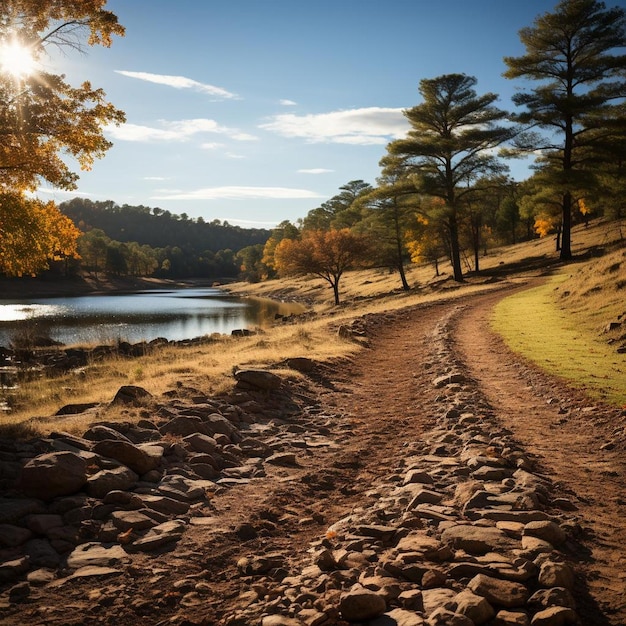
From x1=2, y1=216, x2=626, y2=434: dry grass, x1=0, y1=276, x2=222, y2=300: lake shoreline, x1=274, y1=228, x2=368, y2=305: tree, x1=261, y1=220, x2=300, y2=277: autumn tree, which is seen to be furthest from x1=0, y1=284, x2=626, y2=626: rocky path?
x1=261, y1=220, x2=300, y2=277: autumn tree

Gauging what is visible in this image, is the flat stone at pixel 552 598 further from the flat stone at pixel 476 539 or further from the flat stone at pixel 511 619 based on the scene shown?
the flat stone at pixel 476 539

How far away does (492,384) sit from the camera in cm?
1157

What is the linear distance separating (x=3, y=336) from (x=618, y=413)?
37.1 meters

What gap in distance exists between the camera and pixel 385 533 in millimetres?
5004

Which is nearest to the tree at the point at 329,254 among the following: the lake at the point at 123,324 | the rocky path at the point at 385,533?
the lake at the point at 123,324

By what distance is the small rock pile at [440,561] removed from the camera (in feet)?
12.2

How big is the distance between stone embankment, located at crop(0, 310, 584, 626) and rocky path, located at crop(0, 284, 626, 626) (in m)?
0.02

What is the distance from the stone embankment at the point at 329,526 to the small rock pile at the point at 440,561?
1cm

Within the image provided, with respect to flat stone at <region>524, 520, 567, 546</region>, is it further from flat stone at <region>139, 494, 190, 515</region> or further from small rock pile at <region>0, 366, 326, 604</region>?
flat stone at <region>139, 494, 190, 515</region>

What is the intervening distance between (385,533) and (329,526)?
79 centimetres

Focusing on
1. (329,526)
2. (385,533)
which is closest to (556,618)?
(385,533)

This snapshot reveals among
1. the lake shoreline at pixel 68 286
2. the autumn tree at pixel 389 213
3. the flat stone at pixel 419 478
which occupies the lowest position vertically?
the flat stone at pixel 419 478

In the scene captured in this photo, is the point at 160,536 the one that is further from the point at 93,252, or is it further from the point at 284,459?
the point at 93,252

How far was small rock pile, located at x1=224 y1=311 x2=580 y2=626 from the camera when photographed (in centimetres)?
372
